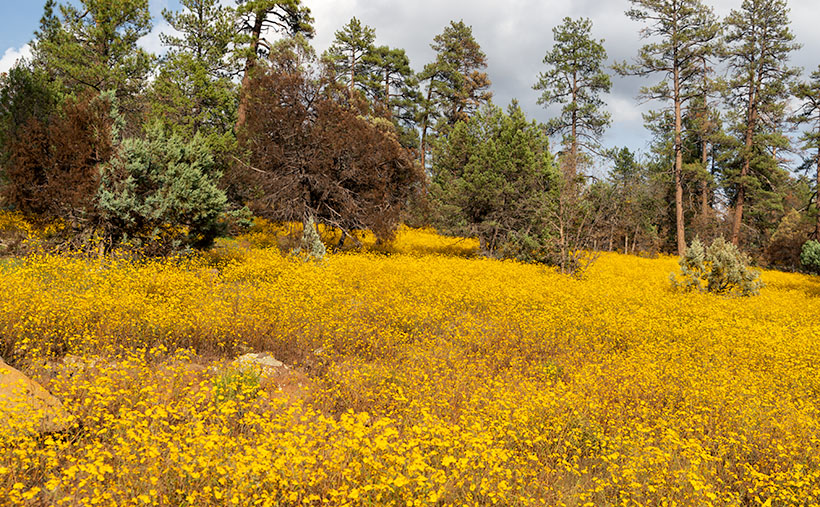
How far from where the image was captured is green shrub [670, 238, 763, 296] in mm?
14414

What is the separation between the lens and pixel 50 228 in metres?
12.9

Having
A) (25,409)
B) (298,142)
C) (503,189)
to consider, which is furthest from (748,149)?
(25,409)

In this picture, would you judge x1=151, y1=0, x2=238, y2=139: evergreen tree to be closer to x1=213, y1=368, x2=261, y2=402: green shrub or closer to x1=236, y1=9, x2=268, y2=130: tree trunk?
x1=236, y1=9, x2=268, y2=130: tree trunk

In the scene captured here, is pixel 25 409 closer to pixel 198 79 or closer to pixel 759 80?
pixel 198 79

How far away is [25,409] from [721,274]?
57.8 ft

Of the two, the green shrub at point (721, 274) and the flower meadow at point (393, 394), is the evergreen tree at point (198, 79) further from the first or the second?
the green shrub at point (721, 274)

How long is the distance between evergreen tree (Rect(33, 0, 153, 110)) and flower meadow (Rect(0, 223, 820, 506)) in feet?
55.2

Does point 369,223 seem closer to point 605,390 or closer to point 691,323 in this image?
point 691,323

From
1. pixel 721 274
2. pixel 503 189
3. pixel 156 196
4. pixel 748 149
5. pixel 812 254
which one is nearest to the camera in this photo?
pixel 156 196

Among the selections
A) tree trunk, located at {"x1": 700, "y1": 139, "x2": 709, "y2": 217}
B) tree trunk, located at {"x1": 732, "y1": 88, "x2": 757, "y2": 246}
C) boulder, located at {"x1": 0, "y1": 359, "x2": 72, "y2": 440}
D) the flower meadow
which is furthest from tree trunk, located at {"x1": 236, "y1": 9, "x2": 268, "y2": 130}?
tree trunk, located at {"x1": 700, "y1": 139, "x2": 709, "y2": 217}

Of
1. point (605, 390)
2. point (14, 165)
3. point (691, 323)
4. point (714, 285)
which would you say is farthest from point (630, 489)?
point (14, 165)

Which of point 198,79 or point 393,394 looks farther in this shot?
point 198,79

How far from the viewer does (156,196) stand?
38.2ft

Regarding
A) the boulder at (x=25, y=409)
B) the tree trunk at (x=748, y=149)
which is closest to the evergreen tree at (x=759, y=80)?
the tree trunk at (x=748, y=149)
